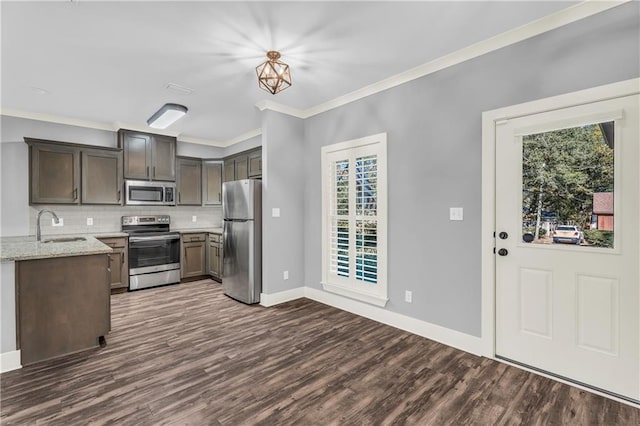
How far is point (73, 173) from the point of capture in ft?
14.3

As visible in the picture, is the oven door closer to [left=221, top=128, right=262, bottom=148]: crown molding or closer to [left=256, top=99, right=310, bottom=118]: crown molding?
[left=221, top=128, right=262, bottom=148]: crown molding

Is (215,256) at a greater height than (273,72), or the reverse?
(273,72)

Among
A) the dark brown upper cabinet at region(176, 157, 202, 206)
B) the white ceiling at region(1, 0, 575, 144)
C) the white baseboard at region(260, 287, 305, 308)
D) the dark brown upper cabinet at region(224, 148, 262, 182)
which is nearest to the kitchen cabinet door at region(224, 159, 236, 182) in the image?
the dark brown upper cabinet at region(224, 148, 262, 182)

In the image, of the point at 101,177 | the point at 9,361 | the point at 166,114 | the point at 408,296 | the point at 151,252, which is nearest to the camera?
the point at 9,361

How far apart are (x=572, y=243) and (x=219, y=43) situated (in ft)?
10.6

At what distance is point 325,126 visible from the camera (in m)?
3.98

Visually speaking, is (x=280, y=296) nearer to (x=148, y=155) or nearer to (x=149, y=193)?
(x=149, y=193)

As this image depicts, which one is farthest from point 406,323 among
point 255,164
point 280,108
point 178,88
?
point 178,88

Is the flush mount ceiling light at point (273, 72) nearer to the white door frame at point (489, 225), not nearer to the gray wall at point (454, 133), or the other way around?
the gray wall at point (454, 133)

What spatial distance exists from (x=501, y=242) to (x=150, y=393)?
296 cm

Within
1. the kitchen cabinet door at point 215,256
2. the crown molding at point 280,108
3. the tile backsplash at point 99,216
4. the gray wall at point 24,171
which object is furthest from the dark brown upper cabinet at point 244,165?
the gray wall at point 24,171

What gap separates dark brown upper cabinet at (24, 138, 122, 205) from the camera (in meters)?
4.07

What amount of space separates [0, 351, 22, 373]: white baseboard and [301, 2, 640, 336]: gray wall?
3373mm

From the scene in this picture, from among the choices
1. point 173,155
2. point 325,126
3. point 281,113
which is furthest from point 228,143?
point 325,126
